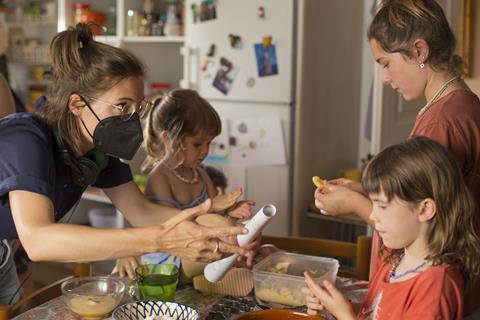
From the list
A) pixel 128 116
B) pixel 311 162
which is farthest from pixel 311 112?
pixel 128 116

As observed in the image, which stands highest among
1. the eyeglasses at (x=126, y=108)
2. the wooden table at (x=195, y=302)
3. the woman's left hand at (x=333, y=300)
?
the eyeglasses at (x=126, y=108)

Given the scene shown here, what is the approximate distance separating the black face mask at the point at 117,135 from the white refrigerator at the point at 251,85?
151cm

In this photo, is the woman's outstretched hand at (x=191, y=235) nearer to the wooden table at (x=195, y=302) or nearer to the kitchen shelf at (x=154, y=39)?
the wooden table at (x=195, y=302)

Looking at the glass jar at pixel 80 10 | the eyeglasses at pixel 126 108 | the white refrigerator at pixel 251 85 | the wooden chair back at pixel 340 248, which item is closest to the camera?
the eyeglasses at pixel 126 108

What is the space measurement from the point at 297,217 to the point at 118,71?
1.77 metres

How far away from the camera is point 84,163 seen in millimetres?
1686

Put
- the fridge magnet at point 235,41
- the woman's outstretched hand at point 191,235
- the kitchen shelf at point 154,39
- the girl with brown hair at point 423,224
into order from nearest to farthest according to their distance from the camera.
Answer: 1. the girl with brown hair at point 423,224
2. the woman's outstretched hand at point 191,235
3. the fridge magnet at point 235,41
4. the kitchen shelf at point 154,39

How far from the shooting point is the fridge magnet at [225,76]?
3309 mm

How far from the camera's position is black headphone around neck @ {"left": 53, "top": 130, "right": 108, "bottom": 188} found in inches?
63.4

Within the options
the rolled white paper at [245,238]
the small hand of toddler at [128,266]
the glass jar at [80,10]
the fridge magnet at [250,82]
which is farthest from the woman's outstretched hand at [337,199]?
the glass jar at [80,10]

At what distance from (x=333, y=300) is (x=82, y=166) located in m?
0.69

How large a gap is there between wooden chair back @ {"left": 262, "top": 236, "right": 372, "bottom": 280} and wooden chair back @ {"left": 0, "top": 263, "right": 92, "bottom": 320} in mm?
580

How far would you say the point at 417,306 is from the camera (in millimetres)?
1272

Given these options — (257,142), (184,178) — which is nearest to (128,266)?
(184,178)
